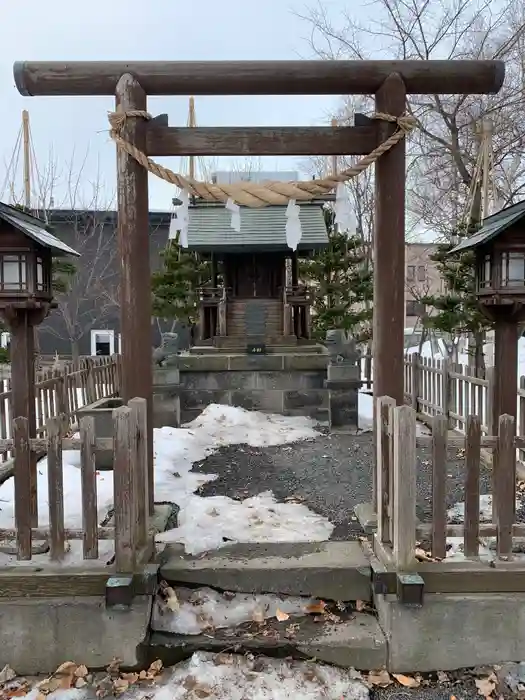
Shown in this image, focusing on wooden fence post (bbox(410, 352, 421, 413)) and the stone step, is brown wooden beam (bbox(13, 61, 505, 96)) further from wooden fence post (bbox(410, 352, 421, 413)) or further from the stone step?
wooden fence post (bbox(410, 352, 421, 413))

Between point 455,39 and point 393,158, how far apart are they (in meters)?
12.5

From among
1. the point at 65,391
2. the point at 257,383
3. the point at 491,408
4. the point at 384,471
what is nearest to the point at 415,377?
the point at 257,383

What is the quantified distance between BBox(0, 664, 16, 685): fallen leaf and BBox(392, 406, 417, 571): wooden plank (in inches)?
96.0

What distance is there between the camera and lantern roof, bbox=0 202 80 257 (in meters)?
4.29

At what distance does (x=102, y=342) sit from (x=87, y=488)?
1916 cm

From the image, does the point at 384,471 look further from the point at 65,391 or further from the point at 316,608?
the point at 65,391

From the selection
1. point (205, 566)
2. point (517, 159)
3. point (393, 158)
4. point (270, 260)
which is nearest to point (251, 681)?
point (205, 566)

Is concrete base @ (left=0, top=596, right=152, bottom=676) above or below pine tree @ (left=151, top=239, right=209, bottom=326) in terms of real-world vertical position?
below

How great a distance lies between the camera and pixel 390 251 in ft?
13.3

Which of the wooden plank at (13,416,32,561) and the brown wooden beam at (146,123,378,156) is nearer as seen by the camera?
the wooden plank at (13,416,32,561)

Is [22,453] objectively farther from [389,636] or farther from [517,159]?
[517,159]

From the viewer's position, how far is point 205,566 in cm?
349

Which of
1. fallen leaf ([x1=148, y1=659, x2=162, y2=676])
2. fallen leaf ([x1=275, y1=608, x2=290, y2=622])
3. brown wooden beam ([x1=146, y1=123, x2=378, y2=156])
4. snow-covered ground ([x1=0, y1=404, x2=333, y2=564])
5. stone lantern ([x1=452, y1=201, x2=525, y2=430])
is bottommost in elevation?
fallen leaf ([x1=148, y1=659, x2=162, y2=676])

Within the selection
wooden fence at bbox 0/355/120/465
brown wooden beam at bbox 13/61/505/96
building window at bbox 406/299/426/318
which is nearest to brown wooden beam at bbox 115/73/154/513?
brown wooden beam at bbox 13/61/505/96
